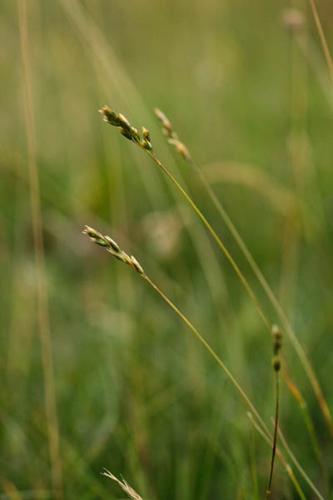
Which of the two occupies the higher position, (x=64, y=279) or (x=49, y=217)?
(x=49, y=217)

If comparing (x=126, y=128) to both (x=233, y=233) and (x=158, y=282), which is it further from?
(x=158, y=282)

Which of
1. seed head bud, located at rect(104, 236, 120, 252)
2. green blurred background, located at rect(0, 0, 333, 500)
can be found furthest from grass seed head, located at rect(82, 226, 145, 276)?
green blurred background, located at rect(0, 0, 333, 500)

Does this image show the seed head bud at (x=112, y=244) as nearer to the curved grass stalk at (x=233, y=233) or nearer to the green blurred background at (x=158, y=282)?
the curved grass stalk at (x=233, y=233)

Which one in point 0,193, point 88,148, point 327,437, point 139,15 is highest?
point 139,15

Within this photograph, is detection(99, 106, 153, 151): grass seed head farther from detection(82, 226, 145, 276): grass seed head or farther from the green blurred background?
the green blurred background

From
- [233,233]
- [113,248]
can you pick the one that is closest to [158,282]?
[233,233]

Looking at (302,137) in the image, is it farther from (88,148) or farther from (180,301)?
(88,148)

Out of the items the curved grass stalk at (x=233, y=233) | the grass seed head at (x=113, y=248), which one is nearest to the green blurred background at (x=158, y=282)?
the curved grass stalk at (x=233, y=233)

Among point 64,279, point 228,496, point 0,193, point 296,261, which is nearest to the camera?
point 228,496

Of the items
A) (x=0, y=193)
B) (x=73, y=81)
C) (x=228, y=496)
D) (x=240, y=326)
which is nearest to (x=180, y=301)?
(x=240, y=326)
